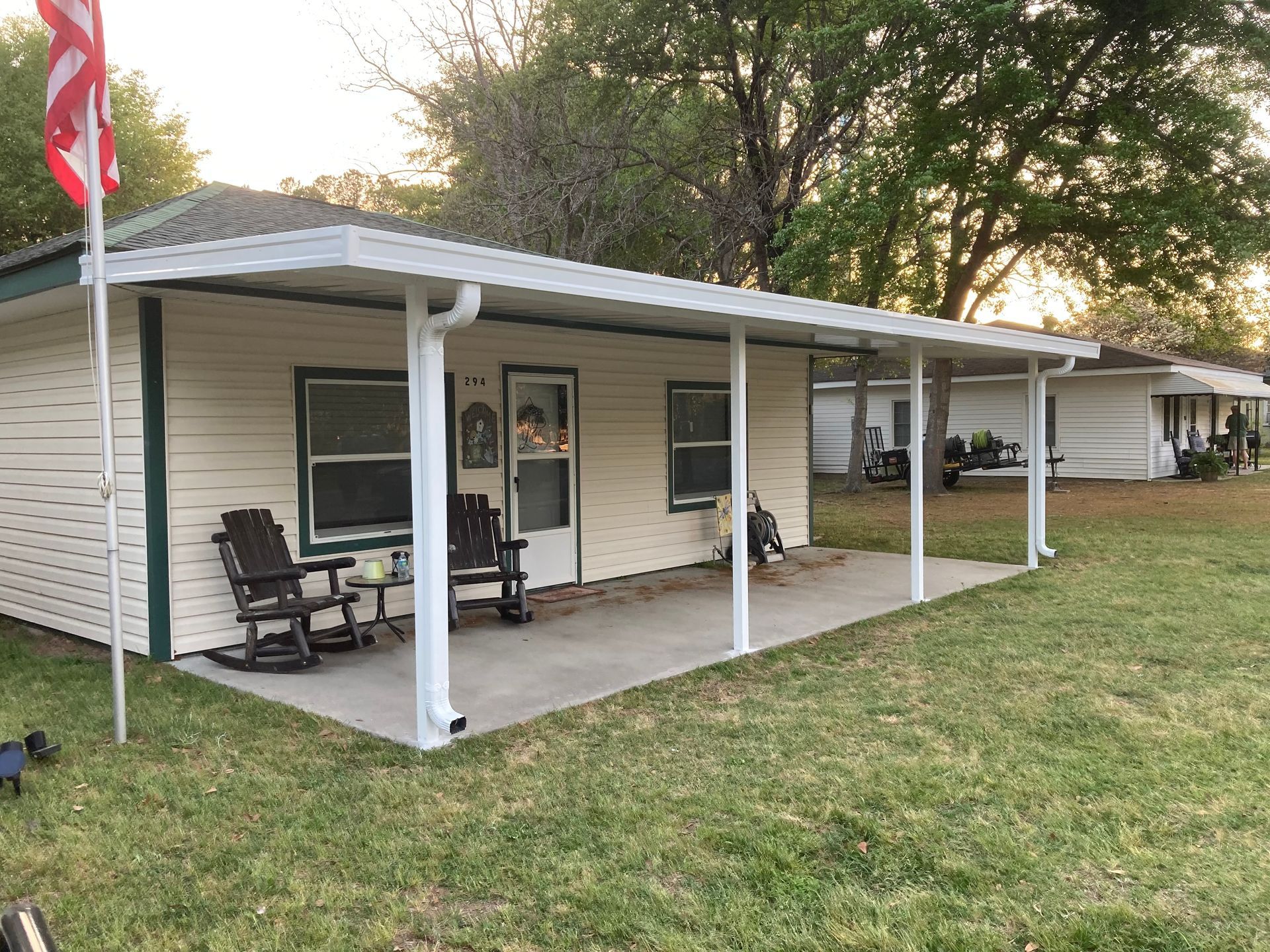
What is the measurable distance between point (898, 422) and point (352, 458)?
19.0 m

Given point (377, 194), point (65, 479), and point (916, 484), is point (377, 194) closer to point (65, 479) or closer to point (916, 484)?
point (65, 479)

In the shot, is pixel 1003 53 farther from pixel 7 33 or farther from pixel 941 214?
pixel 7 33

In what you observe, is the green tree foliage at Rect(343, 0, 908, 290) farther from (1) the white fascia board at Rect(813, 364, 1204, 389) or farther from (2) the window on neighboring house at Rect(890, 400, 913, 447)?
(2) the window on neighboring house at Rect(890, 400, 913, 447)

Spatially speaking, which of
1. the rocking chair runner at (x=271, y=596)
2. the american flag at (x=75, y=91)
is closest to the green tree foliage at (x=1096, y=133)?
the rocking chair runner at (x=271, y=596)

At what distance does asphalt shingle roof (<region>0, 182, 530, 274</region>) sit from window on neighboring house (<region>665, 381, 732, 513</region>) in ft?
7.79

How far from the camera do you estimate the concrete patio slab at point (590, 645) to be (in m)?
4.81

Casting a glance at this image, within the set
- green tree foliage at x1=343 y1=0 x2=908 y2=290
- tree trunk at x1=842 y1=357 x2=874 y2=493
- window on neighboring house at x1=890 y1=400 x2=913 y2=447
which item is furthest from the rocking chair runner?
window on neighboring house at x1=890 y1=400 x2=913 y2=447

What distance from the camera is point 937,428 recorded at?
17.6m

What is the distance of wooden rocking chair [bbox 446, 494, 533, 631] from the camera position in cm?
639

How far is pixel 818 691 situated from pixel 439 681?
2072 millimetres

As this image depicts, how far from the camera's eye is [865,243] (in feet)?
48.1

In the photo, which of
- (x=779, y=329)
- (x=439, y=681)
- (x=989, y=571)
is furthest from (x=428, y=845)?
(x=989, y=571)

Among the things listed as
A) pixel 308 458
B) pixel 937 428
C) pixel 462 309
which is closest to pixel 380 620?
pixel 308 458

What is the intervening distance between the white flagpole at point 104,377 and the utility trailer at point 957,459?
16501 millimetres
